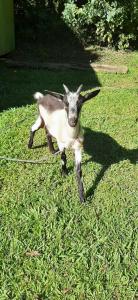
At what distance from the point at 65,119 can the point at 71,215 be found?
114cm

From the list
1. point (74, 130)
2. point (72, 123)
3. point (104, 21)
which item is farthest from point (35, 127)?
point (104, 21)

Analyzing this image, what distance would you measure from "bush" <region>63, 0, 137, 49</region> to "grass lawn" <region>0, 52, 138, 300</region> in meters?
4.14

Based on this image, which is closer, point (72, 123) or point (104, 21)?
point (72, 123)

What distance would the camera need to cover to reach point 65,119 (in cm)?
556

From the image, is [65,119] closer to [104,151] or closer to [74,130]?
[74,130]

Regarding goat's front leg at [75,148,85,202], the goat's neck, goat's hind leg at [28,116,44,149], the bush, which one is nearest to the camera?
the goat's neck

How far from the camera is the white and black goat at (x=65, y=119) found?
5119mm

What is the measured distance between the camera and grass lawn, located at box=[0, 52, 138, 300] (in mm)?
4527

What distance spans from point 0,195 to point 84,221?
1148mm

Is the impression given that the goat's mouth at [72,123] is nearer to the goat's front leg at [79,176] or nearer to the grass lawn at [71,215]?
the goat's front leg at [79,176]

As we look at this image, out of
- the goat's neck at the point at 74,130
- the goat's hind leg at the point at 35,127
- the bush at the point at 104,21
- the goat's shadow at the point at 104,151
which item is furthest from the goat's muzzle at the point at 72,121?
the bush at the point at 104,21

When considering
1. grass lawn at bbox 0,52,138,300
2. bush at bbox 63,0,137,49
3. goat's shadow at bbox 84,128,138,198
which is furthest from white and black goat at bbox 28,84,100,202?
bush at bbox 63,0,137,49

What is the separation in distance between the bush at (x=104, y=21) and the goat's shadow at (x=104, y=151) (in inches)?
203

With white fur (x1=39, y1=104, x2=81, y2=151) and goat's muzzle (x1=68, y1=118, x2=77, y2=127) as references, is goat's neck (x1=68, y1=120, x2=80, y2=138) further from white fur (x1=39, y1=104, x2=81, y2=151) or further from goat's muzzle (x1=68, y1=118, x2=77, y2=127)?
goat's muzzle (x1=68, y1=118, x2=77, y2=127)
